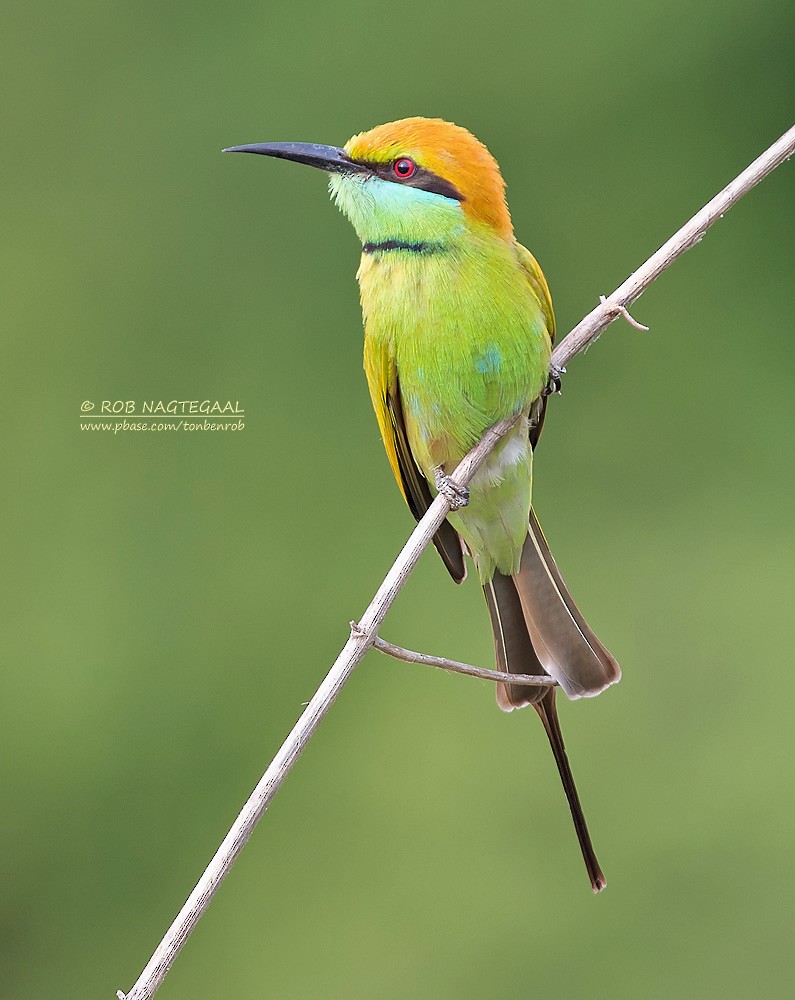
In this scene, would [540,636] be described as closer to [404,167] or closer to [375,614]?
[375,614]

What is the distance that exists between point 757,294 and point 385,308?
1.81m

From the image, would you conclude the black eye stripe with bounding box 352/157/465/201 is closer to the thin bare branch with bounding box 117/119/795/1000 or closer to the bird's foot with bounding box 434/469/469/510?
the thin bare branch with bounding box 117/119/795/1000

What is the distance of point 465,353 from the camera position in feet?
5.27

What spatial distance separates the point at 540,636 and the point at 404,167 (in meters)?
0.62

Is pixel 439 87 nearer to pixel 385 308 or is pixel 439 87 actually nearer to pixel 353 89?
pixel 353 89

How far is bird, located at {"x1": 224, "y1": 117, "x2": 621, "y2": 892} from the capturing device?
151 cm

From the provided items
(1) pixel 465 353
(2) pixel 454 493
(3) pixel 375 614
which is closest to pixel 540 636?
(2) pixel 454 493

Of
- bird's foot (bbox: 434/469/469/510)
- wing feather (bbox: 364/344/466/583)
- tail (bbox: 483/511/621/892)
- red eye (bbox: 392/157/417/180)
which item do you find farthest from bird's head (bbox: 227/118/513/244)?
tail (bbox: 483/511/621/892)

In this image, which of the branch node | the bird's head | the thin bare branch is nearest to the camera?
the thin bare branch

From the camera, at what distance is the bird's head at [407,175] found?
150 cm

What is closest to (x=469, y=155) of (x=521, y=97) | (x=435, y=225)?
(x=435, y=225)

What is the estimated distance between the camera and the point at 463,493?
159cm

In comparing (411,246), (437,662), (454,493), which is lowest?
(437,662)

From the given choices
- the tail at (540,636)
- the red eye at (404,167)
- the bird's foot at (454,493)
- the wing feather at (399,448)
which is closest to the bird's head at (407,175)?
the red eye at (404,167)
